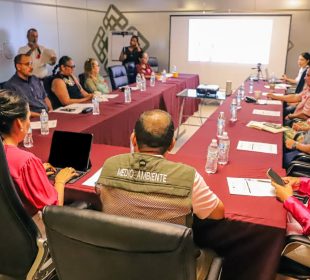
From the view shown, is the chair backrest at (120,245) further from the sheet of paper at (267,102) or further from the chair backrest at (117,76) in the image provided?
the chair backrest at (117,76)

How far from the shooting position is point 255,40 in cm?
703

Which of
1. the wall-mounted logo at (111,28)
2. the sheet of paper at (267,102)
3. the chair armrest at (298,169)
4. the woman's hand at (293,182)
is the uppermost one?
the wall-mounted logo at (111,28)

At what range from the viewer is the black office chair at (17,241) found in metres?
1.21

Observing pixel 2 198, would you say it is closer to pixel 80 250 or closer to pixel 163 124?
pixel 80 250

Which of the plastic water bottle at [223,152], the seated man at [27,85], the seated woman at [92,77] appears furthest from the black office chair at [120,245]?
the seated woman at [92,77]

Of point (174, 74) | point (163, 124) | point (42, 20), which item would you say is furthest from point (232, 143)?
point (42, 20)

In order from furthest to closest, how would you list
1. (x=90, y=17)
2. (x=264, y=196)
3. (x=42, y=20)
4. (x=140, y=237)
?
(x=90, y=17) → (x=42, y=20) → (x=264, y=196) → (x=140, y=237)

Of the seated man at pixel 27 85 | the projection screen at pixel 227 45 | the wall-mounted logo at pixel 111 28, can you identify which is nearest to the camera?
the seated man at pixel 27 85

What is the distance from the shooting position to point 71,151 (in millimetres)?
1888

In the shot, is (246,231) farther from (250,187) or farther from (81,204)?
(81,204)

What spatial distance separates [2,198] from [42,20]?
5.63 m

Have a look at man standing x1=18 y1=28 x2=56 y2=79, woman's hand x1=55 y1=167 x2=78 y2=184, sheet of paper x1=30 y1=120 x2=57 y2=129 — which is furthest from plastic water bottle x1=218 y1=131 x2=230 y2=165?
man standing x1=18 y1=28 x2=56 y2=79

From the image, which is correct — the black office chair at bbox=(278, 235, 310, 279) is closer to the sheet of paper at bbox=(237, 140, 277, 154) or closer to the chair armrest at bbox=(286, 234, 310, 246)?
the chair armrest at bbox=(286, 234, 310, 246)

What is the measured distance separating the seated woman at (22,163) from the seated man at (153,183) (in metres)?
0.33
